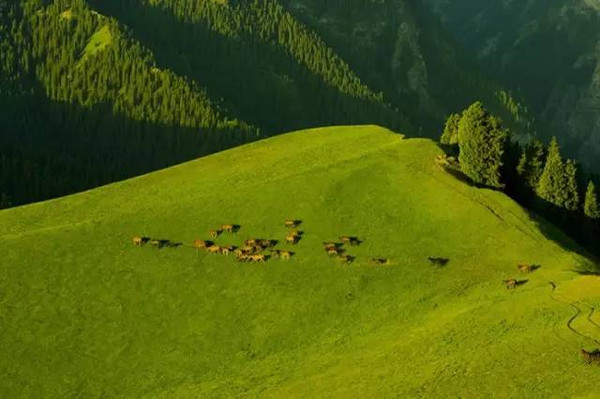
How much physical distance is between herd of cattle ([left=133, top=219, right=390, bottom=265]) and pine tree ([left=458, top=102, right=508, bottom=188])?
2629cm

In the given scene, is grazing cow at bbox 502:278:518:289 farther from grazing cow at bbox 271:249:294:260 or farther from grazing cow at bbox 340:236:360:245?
grazing cow at bbox 271:249:294:260

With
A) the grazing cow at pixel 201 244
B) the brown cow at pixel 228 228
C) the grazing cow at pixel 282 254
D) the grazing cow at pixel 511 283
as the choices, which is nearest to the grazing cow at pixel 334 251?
the grazing cow at pixel 282 254

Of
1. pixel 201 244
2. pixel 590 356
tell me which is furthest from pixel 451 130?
pixel 590 356

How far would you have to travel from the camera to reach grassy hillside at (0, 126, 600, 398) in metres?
62.0

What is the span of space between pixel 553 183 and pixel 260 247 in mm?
48636

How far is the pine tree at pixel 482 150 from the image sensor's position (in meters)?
108

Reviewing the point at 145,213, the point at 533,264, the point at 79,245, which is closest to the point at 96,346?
the point at 79,245

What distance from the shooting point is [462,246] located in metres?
88.3

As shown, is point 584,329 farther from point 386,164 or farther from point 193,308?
point 386,164

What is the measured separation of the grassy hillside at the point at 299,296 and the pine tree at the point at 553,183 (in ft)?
54.2

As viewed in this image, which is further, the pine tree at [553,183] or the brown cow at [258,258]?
the pine tree at [553,183]

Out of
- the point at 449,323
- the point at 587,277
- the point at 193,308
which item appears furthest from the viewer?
the point at 193,308

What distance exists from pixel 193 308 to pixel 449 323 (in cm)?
2620

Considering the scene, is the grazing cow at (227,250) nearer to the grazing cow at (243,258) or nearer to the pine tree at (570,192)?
the grazing cow at (243,258)
